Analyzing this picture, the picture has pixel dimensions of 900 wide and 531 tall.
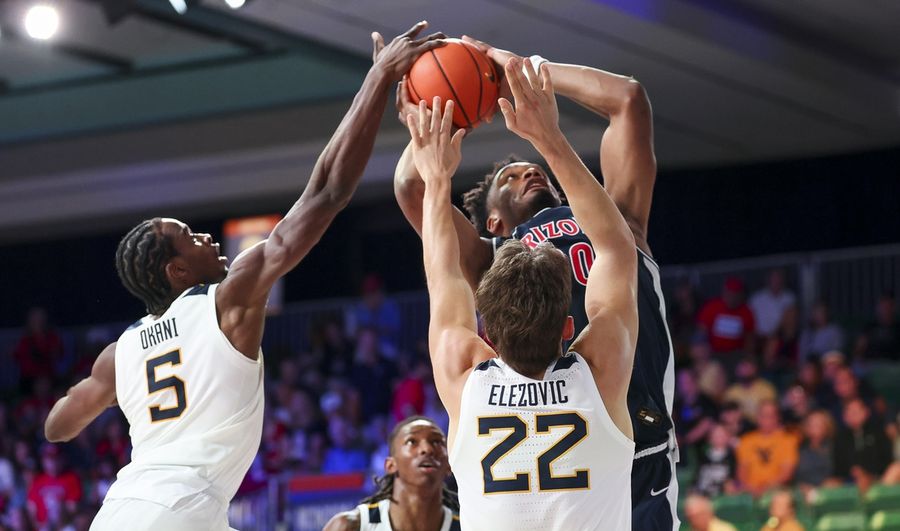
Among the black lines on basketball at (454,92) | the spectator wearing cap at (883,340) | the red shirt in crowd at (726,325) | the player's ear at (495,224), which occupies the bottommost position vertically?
the player's ear at (495,224)

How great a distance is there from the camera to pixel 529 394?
11.1ft

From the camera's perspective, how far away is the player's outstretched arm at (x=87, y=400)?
4.80 m

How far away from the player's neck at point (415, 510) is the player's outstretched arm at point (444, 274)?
297 cm

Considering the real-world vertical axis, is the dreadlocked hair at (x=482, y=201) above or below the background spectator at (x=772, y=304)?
below

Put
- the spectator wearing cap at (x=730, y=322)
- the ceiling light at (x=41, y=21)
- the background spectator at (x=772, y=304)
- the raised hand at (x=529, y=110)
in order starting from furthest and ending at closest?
the ceiling light at (x=41, y=21) < the background spectator at (x=772, y=304) < the spectator wearing cap at (x=730, y=322) < the raised hand at (x=529, y=110)

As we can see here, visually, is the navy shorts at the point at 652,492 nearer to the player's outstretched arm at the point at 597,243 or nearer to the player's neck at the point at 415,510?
the player's outstretched arm at the point at 597,243

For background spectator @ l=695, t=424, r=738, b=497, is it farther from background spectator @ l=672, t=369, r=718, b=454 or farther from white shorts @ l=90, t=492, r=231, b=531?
white shorts @ l=90, t=492, r=231, b=531

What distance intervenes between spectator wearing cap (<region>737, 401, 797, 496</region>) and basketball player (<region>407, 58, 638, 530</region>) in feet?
21.5

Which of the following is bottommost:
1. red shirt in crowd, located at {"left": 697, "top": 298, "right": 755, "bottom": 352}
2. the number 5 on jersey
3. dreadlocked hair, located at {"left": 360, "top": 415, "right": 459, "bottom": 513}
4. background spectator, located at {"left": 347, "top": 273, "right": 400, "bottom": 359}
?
dreadlocked hair, located at {"left": 360, "top": 415, "right": 459, "bottom": 513}

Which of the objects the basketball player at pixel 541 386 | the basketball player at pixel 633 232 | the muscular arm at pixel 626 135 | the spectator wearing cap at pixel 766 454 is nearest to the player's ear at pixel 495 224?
the basketball player at pixel 633 232

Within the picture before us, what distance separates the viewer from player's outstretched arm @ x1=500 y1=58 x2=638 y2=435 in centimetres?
342

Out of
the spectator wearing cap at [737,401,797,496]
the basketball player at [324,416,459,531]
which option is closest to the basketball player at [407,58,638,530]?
the basketball player at [324,416,459,531]

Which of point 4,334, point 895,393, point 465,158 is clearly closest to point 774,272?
point 895,393

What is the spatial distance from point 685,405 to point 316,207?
7483 millimetres
